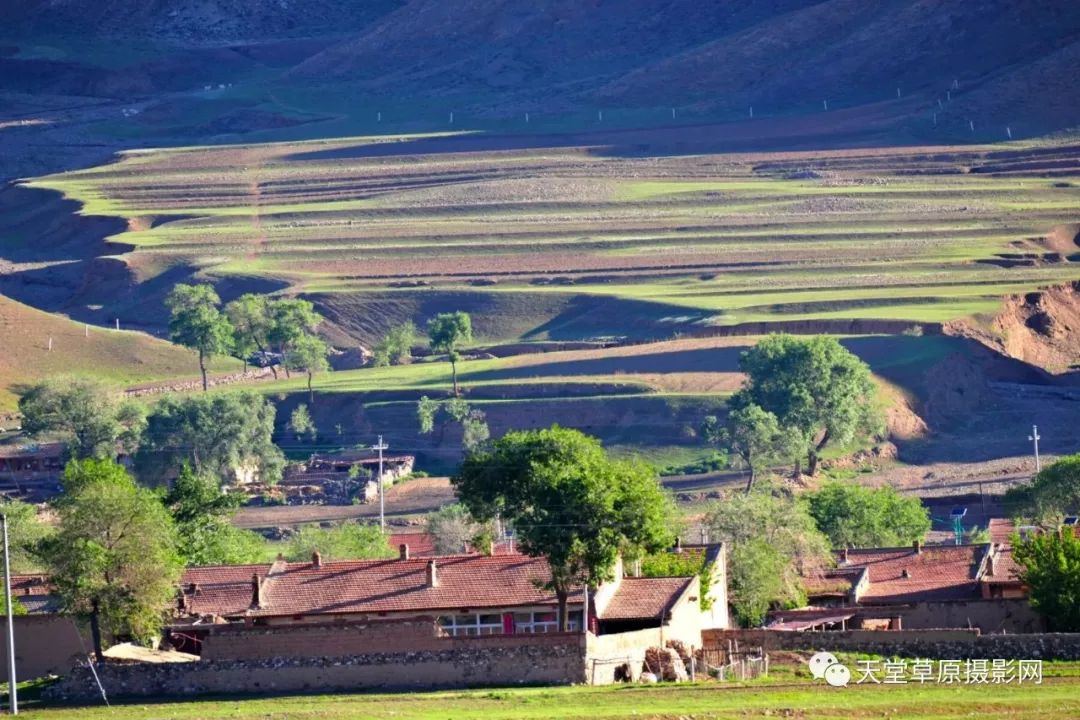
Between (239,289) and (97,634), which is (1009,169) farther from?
(97,634)

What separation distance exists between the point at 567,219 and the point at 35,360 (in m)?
42.0

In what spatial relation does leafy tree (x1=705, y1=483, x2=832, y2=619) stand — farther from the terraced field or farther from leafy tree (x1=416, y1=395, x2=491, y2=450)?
the terraced field

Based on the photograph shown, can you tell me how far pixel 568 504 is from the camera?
52938mm

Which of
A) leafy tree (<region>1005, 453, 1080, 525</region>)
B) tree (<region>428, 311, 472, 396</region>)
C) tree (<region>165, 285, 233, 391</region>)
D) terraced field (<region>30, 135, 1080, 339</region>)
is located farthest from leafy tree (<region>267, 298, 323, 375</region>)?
Answer: leafy tree (<region>1005, 453, 1080, 525</region>)

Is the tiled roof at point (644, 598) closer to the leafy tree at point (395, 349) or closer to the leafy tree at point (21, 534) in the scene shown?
the leafy tree at point (21, 534)

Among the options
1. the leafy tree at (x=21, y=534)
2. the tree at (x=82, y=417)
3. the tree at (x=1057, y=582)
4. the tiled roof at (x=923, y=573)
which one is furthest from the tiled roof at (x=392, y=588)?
the tree at (x=82, y=417)

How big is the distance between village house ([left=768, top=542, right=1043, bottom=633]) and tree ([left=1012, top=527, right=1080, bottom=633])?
2.01 m

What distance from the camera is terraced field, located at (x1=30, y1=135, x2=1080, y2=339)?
130625 millimetres

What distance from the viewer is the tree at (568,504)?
5234 cm

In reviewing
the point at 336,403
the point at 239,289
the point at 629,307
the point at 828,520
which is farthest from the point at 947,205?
the point at 828,520

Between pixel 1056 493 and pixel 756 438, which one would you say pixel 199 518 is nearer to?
pixel 1056 493

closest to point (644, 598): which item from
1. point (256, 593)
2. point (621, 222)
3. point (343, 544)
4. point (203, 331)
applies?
point (256, 593)

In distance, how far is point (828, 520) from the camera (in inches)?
→ 3088

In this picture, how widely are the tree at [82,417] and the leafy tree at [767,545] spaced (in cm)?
3866
